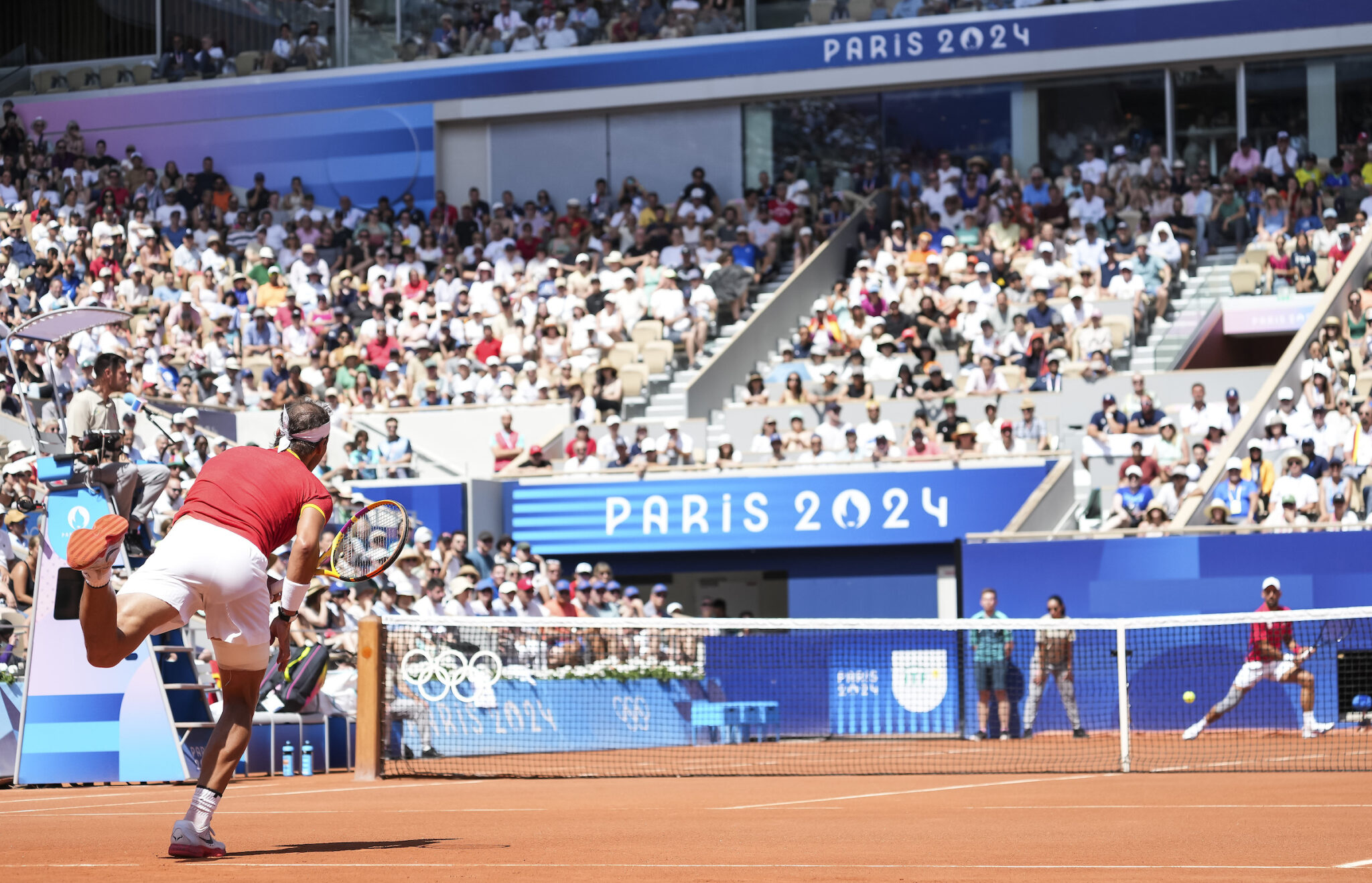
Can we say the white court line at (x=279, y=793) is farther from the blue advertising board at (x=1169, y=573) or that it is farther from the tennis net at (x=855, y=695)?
the blue advertising board at (x=1169, y=573)

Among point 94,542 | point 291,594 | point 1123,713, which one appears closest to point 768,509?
point 1123,713

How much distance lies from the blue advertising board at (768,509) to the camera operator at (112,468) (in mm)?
10593

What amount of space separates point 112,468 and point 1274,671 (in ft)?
36.1

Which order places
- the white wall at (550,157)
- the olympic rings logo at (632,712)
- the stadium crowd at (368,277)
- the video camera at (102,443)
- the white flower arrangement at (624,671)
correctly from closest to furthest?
the video camera at (102,443) → the white flower arrangement at (624,671) → the olympic rings logo at (632,712) → the stadium crowd at (368,277) → the white wall at (550,157)

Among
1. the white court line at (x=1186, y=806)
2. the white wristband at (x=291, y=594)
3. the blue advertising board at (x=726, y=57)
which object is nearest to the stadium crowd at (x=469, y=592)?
the white court line at (x=1186, y=806)

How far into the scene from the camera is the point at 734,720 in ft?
60.7

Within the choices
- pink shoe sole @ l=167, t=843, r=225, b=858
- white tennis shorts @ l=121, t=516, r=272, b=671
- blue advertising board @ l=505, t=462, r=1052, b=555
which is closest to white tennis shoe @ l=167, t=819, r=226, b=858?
pink shoe sole @ l=167, t=843, r=225, b=858

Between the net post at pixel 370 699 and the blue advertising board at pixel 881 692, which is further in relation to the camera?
the blue advertising board at pixel 881 692

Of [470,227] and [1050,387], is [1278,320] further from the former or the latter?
[470,227]

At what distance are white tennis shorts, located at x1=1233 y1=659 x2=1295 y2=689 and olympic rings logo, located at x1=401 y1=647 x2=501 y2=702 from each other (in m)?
6.97

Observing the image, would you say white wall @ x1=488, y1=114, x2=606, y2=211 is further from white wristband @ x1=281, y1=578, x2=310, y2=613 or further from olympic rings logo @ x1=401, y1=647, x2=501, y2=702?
white wristband @ x1=281, y1=578, x2=310, y2=613

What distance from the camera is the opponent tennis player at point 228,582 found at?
6.91 m

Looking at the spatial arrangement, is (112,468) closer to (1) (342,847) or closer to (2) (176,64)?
(1) (342,847)

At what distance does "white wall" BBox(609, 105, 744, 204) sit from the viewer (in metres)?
32.7
